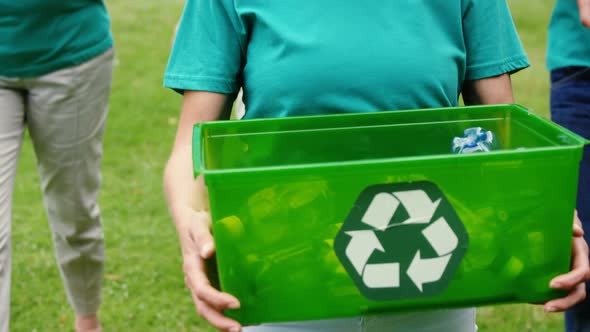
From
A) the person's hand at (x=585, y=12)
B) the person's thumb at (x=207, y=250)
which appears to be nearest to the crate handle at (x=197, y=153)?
the person's thumb at (x=207, y=250)

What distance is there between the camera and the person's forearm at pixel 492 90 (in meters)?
1.78

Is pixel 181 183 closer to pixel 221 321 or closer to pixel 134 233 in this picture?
pixel 221 321

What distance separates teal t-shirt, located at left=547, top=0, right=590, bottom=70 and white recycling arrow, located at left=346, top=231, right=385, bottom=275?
151cm

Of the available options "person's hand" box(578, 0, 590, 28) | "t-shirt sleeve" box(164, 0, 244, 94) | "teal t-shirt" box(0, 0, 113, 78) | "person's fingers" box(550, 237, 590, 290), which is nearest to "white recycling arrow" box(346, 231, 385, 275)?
"person's fingers" box(550, 237, 590, 290)

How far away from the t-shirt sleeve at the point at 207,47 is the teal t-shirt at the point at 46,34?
1501 mm

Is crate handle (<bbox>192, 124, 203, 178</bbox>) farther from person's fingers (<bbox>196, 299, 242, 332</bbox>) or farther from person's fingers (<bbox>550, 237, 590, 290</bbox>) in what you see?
person's fingers (<bbox>550, 237, 590, 290</bbox>)

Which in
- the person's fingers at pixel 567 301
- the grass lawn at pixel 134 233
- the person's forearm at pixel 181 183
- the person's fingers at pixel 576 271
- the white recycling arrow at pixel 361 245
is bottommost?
the grass lawn at pixel 134 233

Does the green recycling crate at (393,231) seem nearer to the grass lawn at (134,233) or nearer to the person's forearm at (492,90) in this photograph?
the person's forearm at (492,90)

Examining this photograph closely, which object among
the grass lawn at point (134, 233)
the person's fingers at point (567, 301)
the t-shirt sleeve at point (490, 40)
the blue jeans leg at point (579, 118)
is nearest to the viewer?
the person's fingers at point (567, 301)

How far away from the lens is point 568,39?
268 cm

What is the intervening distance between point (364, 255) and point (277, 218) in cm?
14

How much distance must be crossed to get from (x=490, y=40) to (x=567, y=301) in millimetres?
558

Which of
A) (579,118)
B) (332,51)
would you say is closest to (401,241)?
(332,51)

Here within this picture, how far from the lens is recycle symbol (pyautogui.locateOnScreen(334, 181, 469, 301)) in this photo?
1348mm
